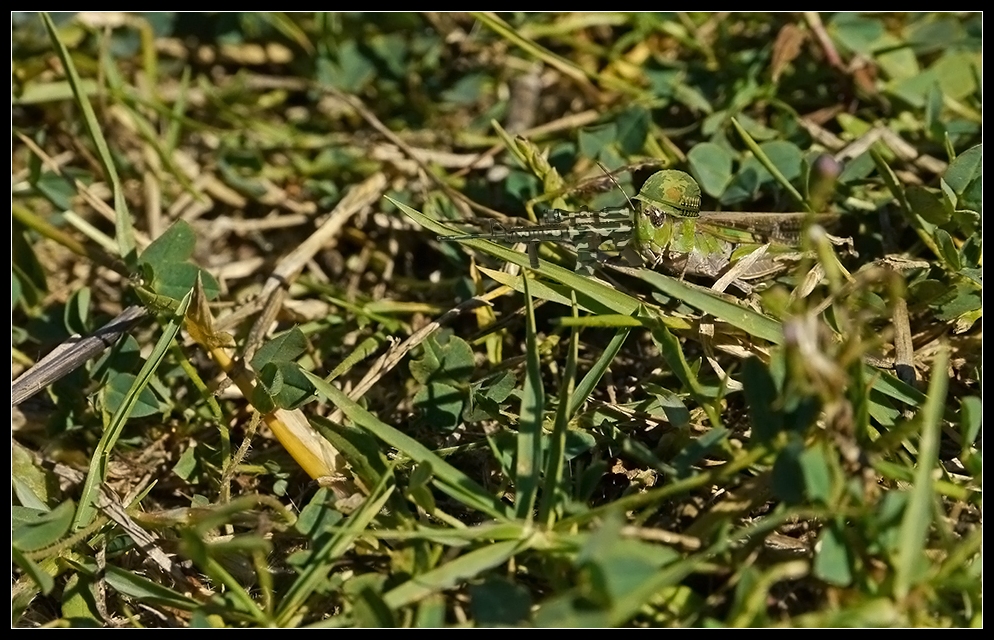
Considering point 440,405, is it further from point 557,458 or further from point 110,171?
point 110,171

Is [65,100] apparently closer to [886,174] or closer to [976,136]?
[886,174]

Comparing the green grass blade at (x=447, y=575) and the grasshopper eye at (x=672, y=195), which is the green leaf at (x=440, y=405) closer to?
the green grass blade at (x=447, y=575)

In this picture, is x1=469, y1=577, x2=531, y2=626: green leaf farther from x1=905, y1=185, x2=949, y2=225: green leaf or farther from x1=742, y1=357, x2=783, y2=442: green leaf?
x1=905, y1=185, x2=949, y2=225: green leaf

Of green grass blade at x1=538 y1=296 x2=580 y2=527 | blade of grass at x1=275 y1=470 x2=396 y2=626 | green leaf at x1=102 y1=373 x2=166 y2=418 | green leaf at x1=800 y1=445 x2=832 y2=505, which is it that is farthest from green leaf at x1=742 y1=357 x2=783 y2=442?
green leaf at x1=102 y1=373 x2=166 y2=418

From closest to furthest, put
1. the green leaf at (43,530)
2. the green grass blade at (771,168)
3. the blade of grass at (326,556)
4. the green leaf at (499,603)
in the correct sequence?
the green leaf at (499,603) < the blade of grass at (326,556) < the green leaf at (43,530) < the green grass blade at (771,168)

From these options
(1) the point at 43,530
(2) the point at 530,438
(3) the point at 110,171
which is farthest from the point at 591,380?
(3) the point at 110,171

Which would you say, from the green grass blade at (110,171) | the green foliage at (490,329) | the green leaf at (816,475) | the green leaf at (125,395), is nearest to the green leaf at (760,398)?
the green foliage at (490,329)
